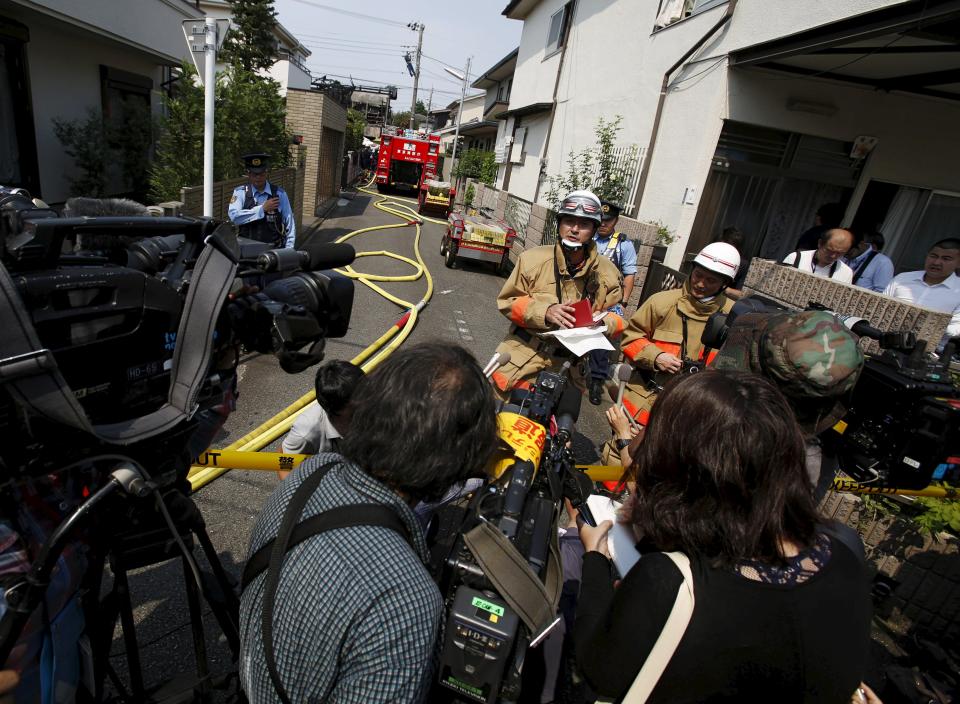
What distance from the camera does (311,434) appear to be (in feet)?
8.80

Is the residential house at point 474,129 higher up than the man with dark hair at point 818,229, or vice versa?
the residential house at point 474,129

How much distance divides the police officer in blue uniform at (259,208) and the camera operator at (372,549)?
4965 millimetres

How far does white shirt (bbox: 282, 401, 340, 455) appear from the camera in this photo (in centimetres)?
268

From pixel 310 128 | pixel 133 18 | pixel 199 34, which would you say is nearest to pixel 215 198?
pixel 199 34

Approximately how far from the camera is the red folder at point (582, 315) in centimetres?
308

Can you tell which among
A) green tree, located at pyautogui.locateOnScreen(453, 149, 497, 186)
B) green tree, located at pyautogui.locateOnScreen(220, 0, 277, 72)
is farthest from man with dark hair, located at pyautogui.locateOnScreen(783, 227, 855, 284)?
green tree, located at pyautogui.locateOnScreen(220, 0, 277, 72)

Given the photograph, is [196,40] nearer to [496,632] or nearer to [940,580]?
[496,632]

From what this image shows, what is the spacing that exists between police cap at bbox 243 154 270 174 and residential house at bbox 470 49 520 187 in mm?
14041

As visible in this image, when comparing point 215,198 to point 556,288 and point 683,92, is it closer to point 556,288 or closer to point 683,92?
point 556,288

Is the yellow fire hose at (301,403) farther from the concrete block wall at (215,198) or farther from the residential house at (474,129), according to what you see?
the residential house at (474,129)

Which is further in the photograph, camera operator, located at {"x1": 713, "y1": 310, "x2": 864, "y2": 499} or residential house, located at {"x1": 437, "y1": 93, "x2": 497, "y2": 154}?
residential house, located at {"x1": 437, "y1": 93, "x2": 497, "y2": 154}

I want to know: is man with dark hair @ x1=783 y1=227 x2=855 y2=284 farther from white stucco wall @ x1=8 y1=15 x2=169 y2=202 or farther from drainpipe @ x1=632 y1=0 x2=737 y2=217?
white stucco wall @ x1=8 y1=15 x2=169 y2=202

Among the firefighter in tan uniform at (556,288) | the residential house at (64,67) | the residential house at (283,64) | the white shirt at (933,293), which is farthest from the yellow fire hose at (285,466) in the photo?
the residential house at (283,64)

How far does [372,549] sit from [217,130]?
910cm
